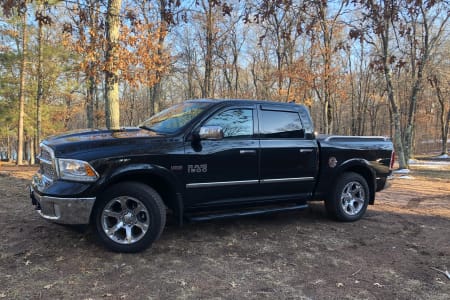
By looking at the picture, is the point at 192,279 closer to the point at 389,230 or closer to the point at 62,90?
the point at 389,230

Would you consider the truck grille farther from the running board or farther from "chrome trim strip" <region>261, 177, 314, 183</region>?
"chrome trim strip" <region>261, 177, 314, 183</region>

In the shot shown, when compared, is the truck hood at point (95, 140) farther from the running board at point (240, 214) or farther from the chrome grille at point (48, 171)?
the running board at point (240, 214)

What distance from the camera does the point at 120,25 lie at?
10008mm

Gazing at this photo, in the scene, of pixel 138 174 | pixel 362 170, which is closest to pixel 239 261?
pixel 138 174

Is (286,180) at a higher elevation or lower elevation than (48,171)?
lower

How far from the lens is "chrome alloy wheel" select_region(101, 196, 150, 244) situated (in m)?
4.43

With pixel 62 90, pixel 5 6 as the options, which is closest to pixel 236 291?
pixel 5 6

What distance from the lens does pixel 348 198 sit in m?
6.41

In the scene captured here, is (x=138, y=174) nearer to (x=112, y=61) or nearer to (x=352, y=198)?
(x=352, y=198)

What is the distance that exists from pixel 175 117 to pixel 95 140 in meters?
1.33

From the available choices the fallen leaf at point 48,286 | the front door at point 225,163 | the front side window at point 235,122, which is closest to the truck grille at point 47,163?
the fallen leaf at point 48,286

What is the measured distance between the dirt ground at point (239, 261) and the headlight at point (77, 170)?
894 mm

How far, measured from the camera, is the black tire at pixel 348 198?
20.4 ft

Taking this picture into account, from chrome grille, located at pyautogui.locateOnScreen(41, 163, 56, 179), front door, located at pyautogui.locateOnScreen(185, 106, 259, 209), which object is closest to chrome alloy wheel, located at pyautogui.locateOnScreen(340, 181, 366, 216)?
front door, located at pyautogui.locateOnScreen(185, 106, 259, 209)
